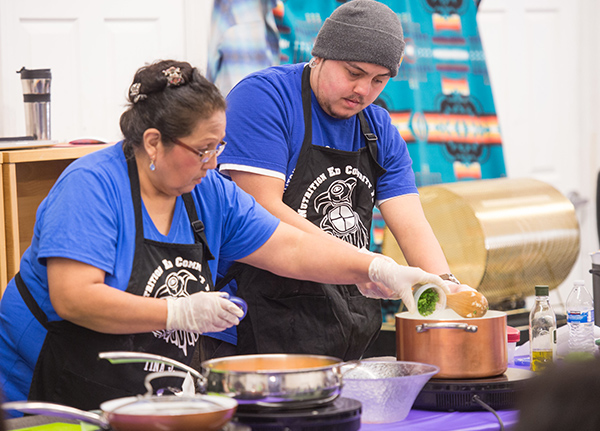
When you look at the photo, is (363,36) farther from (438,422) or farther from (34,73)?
(34,73)

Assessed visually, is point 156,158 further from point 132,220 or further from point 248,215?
point 248,215

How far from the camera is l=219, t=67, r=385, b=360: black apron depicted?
2.24 metres

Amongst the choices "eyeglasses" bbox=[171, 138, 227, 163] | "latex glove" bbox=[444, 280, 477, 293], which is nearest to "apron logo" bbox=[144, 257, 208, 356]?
"eyeglasses" bbox=[171, 138, 227, 163]

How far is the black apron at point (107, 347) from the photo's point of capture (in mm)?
1760

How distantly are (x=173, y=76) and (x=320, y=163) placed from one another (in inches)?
24.5

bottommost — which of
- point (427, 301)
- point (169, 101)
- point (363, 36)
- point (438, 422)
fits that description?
point (438, 422)

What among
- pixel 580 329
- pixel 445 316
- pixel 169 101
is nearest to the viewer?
pixel 169 101

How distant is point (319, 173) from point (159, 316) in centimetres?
78

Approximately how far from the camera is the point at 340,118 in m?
2.34

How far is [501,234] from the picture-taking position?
3607mm

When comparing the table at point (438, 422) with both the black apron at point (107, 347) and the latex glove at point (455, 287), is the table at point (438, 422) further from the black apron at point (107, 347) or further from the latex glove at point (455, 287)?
the latex glove at point (455, 287)

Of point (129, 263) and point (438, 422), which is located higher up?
point (129, 263)

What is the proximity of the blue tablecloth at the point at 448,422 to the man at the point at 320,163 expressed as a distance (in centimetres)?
62

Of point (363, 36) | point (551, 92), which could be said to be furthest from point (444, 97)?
point (363, 36)
